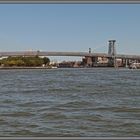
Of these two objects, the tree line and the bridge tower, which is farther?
the tree line

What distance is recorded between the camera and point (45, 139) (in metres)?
1.55

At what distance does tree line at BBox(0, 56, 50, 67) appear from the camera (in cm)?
1564

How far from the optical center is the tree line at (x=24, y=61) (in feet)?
51.3

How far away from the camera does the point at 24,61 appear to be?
655 inches

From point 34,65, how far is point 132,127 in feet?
46.6

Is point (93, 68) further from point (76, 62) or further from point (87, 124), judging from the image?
point (87, 124)

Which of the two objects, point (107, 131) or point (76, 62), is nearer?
point (107, 131)

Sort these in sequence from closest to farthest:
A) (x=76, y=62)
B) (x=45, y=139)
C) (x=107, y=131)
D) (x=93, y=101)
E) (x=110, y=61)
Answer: (x=45, y=139) → (x=107, y=131) → (x=93, y=101) → (x=110, y=61) → (x=76, y=62)

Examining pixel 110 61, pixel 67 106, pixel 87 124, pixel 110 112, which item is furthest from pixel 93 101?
pixel 110 61

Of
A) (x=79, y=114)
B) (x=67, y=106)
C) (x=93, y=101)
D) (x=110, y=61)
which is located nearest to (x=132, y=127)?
(x=79, y=114)

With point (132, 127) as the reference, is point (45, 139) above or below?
above

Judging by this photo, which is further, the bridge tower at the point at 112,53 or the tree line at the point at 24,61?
the tree line at the point at 24,61

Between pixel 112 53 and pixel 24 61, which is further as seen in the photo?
pixel 24 61

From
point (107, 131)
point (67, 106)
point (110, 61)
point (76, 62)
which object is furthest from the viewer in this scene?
point (76, 62)
